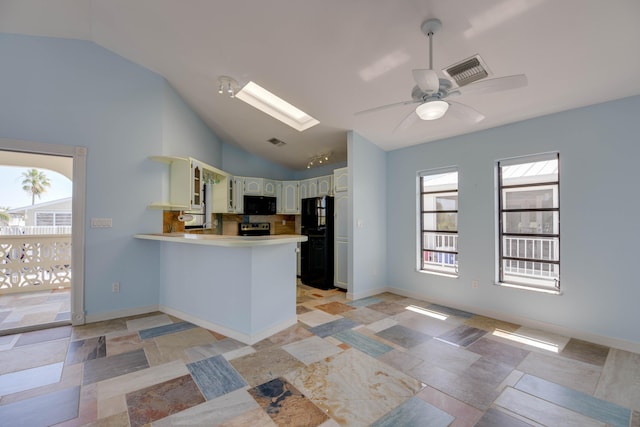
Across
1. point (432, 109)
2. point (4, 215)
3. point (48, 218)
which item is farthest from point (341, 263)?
point (4, 215)

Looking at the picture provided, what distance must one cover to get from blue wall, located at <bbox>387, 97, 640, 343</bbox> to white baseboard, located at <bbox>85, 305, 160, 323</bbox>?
4374 mm

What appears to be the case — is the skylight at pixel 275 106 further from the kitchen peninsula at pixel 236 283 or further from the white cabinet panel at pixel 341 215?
the kitchen peninsula at pixel 236 283

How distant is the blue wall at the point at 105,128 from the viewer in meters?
3.14

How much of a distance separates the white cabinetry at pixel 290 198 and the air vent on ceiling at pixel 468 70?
425 cm

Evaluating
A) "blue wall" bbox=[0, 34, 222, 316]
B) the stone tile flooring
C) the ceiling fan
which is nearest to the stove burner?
"blue wall" bbox=[0, 34, 222, 316]

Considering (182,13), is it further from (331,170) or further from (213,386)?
(331,170)

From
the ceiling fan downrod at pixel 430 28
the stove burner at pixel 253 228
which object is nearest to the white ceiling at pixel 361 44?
the ceiling fan downrod at pixel 430 28

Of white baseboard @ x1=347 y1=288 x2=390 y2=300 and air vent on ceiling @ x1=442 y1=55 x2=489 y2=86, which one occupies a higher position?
air vent on ceiling @ x1=442 y1=55 x2=489 y2=86

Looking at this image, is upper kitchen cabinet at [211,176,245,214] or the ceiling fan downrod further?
upper kitchen cabinet at [211,176,245,214]

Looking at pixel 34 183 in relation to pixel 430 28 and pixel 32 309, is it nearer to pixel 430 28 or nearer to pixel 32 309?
pixel 32 309

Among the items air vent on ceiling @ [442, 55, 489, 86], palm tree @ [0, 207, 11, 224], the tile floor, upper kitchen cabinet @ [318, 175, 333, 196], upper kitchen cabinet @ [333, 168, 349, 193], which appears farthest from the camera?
palm tree @ [0, 207, 11, 224]

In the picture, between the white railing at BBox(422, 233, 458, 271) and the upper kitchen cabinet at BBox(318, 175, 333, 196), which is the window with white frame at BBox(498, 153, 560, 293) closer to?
the white railing at BBox(422, 233, 458, 271)

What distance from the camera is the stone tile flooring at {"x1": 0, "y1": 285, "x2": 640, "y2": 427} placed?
1812 millimetres

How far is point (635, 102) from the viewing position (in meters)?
2.77
